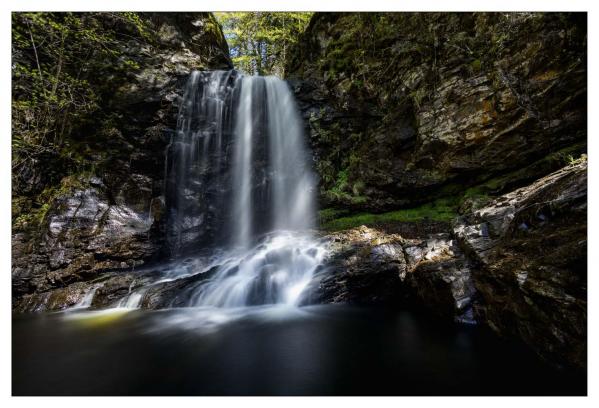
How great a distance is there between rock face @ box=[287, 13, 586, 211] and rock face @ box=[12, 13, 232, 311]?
483 cm

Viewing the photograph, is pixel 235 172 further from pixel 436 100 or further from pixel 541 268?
pixel 541 268

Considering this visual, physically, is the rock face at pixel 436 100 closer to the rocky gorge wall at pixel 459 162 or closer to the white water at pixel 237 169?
the rocky gorge wall at pixel 459 162

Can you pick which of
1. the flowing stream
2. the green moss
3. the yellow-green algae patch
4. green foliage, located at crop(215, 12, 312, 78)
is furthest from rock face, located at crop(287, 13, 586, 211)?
the yellow-green algae patch

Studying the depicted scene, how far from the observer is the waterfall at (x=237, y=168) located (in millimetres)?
Answer: 9523

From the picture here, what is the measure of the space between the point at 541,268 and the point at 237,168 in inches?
353

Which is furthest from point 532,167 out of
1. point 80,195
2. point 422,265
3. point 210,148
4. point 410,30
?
point 80,195

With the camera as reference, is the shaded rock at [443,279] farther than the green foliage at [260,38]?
No

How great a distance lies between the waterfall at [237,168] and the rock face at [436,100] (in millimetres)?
941

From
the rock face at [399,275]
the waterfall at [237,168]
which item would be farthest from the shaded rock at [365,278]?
the waterfall at [237,168]

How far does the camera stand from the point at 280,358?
10.7 feet

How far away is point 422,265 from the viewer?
4750 mm

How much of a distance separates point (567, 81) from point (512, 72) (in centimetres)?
102

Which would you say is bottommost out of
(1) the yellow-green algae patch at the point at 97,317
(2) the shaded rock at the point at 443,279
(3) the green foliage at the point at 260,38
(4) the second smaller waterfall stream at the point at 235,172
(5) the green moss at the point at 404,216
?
(1) the yellow-green algae patch at the point at 97,317

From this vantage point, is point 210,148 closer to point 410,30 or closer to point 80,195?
point 80,195
